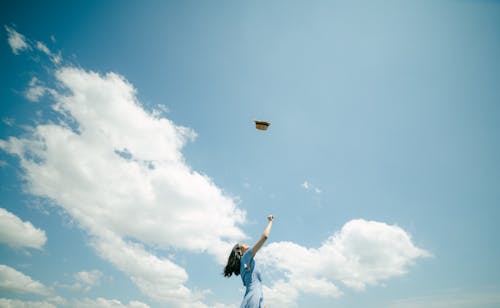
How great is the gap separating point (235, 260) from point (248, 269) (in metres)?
0.47

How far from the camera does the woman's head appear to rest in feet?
19.2

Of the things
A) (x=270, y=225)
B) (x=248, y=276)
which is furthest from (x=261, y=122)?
(x=248, y=276)

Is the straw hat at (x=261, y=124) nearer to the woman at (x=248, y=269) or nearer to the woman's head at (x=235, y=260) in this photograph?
the woman at (x=248, y=269)

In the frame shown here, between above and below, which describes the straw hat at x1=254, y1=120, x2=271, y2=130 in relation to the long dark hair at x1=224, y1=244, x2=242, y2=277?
above

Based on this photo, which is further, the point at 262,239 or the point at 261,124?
the point at 261,124

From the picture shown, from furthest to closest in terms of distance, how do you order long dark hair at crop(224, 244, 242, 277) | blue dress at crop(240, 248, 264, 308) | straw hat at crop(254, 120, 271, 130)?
1. straw hat at crop(254, 120, 271, 130)
2. long dark hair at crop(224, 244, 242, 277)
3. blue dress at crop(240, 248, 264, 308)

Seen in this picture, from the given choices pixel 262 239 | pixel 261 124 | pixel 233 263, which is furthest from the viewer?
pixel 261 124

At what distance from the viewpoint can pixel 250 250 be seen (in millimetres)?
5500

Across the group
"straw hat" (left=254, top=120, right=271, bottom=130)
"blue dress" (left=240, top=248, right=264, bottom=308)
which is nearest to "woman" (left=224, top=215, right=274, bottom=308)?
"blue dress" (left=240, top=248, right=264, bottom=308)

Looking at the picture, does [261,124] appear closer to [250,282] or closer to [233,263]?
[233,263]

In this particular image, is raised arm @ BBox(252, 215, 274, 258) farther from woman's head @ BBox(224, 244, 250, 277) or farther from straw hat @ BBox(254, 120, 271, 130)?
straw hat @ BBox(254, 120, 271, 130)

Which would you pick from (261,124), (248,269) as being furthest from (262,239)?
(261,124)

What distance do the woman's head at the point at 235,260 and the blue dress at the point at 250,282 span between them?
192 millimetres

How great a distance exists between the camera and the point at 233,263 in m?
5.85
